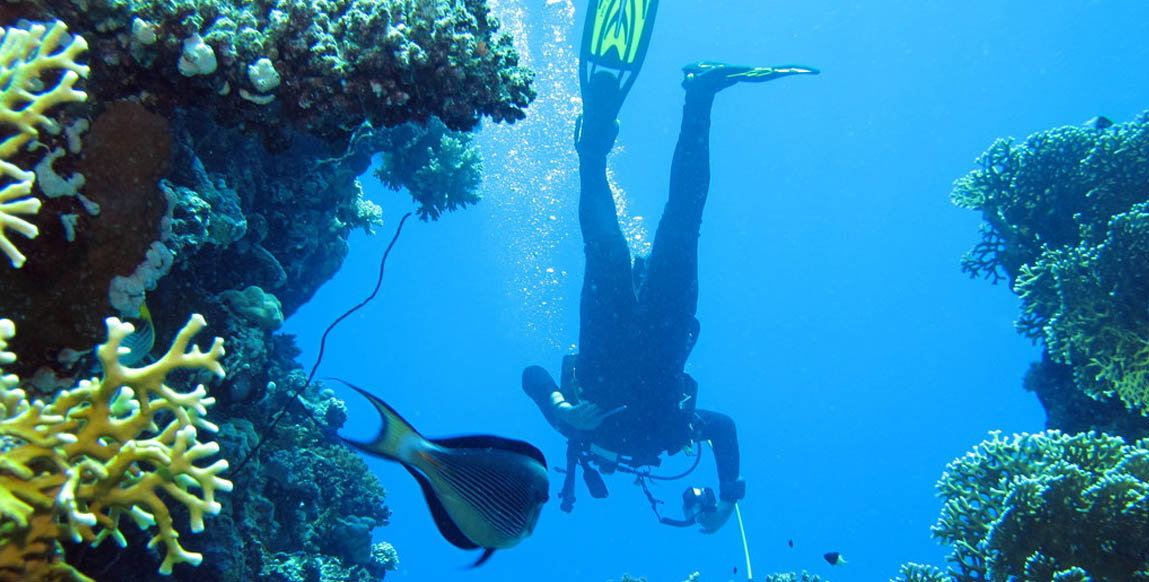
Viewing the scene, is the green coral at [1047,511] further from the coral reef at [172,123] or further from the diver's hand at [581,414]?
the coral reef at [172,123]

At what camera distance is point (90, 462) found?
1.81m

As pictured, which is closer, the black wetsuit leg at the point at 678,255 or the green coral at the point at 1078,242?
the green coral at the point at 1078,242

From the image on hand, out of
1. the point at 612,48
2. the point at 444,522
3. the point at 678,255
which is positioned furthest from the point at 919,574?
the point at 612,48

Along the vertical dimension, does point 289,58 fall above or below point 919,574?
above

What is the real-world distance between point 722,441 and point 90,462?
9.16 metres

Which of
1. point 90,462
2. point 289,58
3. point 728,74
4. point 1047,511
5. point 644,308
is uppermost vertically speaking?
point 728,74

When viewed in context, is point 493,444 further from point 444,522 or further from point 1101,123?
point 1101,123

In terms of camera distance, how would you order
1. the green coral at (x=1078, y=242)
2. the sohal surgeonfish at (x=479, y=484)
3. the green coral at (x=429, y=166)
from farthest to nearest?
the green coral at (x=429, y=166)
the green coral at (x=1078, y=242)
the sohal surgeonfish at (x=479, y=484)

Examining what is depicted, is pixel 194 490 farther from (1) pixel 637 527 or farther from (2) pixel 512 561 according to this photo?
(1) pixel 637 527

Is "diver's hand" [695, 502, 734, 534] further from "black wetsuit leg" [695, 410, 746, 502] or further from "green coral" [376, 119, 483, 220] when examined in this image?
"green coral" [376, 119, 483, 220]

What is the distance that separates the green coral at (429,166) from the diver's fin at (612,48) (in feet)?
9.26

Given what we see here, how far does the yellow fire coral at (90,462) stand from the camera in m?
1.71

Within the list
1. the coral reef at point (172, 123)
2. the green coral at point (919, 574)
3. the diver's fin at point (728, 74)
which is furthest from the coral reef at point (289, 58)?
the diver's fin at point (728, 74)

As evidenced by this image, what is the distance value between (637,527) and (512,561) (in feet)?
60.8
